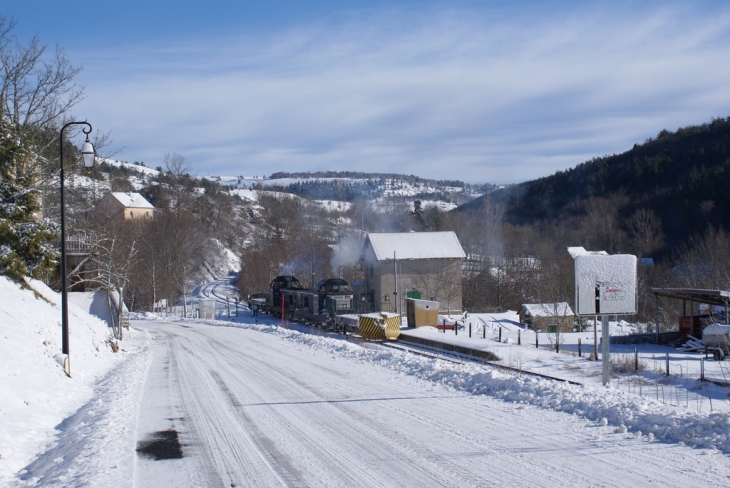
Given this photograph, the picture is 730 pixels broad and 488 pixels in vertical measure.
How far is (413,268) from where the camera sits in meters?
48.6

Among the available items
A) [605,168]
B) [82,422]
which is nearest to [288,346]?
[82,422]

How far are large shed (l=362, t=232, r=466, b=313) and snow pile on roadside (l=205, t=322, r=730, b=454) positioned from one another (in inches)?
1241

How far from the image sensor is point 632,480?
643cm

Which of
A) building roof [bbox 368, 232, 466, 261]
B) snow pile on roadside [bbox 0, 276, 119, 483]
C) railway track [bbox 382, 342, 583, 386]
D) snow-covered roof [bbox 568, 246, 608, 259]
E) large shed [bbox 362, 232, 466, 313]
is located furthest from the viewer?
building roof [bbox 368, 232, 466, 261]

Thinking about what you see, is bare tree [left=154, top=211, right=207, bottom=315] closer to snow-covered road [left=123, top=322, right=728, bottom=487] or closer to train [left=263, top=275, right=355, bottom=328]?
train [left=263, top=275, right=355, bottom=328]

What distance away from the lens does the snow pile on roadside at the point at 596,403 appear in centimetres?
799

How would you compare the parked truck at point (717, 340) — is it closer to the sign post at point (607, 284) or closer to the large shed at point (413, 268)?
the sign post at point (607, 284)

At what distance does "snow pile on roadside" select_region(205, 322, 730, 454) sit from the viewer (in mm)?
7990

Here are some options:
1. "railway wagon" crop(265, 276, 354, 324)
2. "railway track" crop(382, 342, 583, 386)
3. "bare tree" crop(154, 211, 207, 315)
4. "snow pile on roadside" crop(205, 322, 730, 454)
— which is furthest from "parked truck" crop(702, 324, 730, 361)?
"bare tree" crop(154, 211, 207, 315)

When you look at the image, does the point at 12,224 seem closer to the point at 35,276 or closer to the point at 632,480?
the point at 35,276

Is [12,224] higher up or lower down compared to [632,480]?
higher up

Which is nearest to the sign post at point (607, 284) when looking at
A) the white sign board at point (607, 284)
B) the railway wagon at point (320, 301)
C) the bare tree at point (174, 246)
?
the white sign board at point (607, 284)

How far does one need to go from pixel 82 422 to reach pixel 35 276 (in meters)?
11.4

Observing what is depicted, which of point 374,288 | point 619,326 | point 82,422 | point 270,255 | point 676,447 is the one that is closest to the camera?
point 676,447
